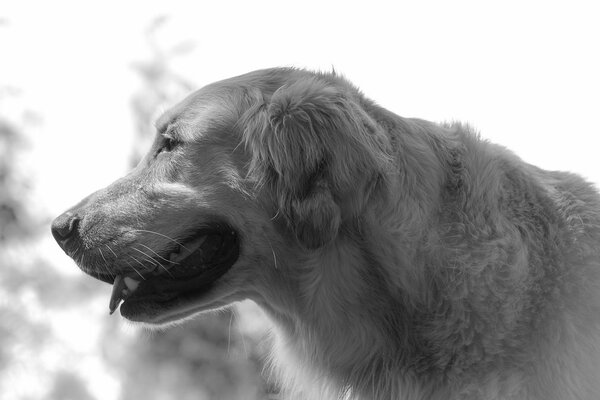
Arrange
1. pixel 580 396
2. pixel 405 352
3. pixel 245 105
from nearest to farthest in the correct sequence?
pixel 580 396, pixel 405 352, pixel 245 105

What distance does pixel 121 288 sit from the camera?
347 centimetres

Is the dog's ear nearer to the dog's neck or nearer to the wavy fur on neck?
the wavy fur on neck

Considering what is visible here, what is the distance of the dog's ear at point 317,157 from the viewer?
3.05 m

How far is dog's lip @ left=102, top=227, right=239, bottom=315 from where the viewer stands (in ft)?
11.0

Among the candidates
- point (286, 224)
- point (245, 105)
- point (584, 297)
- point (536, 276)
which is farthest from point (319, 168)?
point (584, 297)

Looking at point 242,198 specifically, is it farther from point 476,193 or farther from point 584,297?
point 584,297

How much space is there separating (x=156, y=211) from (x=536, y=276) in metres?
1.70

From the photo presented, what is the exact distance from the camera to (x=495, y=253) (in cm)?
314

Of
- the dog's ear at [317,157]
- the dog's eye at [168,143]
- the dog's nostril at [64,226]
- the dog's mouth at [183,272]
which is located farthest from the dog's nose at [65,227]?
the dog's ear at [317,157]

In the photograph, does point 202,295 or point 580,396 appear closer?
point 580,396

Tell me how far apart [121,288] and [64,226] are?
0.39 m

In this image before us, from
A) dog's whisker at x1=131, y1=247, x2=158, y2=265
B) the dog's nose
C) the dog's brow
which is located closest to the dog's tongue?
dog's whisker at x1=131, y1=247, x2=158, y2=265

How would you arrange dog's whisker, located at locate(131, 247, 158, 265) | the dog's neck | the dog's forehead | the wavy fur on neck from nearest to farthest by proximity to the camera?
1. the wavy fur on neck
2. the dog's neck
3. dog's whisker, located at locate(131, 247, 158, 265)
4. the dog's forehead

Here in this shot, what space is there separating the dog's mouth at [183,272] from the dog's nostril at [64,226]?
0.22m
